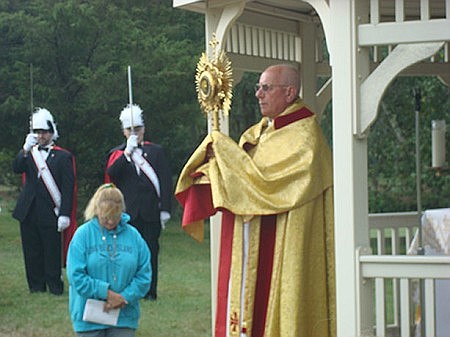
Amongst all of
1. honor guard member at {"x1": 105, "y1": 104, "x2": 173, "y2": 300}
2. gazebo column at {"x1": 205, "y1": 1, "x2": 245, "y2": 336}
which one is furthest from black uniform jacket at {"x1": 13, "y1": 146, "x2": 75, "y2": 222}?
gazebo column at {"x1": 205, "y1": 1, "x2": 245, "y2": 336}

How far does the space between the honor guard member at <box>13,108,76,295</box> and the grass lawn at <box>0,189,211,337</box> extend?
0.28 meters

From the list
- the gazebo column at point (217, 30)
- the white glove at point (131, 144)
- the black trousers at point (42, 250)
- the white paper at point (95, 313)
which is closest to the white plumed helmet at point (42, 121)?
the black trousers at point (42, 250)

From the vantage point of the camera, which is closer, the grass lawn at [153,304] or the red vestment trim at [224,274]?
the red vestment trim at [224,274]

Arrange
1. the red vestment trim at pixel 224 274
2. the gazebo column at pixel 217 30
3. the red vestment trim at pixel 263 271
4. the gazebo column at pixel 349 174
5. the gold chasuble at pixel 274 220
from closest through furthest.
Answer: the gazebo column at pixel 349 174, the gold chasuble at pixel 274 220, the red vestment trim at pixel 263 271, the red vestment trim at pixel 224 274, the gazebo column at pixel 217 30

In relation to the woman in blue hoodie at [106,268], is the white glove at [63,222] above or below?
above

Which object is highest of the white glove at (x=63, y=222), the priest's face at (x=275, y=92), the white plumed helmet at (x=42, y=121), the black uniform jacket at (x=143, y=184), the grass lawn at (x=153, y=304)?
the white plumed helmet at (x=42, y=121)

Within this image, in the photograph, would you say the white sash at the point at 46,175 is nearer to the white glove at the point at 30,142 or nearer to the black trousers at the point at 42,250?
the white glove at the point at 30,142

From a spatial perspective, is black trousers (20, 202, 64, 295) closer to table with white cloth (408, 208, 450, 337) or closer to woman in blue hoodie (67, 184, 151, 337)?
woman in blue hoodie (67, 184, 151, 337)

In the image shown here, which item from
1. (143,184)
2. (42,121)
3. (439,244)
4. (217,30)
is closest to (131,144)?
(143,184)

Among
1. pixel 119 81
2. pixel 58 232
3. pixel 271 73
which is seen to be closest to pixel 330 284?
pixel 271 73

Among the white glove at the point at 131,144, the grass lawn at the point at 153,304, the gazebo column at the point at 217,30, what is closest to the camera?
the gazebo column at the point at 217,30

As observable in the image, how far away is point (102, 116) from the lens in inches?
816

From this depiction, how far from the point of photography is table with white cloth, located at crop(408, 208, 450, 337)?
381 inches

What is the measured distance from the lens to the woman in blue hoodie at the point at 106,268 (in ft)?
29.8
